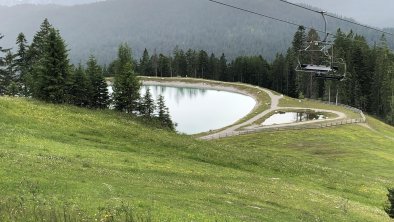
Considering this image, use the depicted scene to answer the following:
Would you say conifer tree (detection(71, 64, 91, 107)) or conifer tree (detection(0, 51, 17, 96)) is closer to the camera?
conifer tree (detection(71, 64, 91, 107))

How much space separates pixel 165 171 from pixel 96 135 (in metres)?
15.4

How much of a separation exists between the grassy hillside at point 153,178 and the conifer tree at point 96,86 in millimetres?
14633

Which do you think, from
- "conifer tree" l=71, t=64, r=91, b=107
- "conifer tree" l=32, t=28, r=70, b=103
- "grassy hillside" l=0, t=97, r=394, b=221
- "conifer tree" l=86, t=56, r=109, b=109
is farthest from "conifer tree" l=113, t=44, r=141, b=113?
"grassy hillside" l=0, t=97, r=394, b=221

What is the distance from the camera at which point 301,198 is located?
1303 inches

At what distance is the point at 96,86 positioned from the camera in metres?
77.3

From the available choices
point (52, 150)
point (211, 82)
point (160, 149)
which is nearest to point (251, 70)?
point (211, 82)

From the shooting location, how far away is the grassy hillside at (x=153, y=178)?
19766 mm

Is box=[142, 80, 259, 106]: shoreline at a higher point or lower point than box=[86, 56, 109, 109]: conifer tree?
lower

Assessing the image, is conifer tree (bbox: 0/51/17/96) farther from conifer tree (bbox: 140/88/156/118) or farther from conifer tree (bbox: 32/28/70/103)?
conifer tree (bbox: 32/28/70/103)

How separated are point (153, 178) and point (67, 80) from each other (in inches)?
1714

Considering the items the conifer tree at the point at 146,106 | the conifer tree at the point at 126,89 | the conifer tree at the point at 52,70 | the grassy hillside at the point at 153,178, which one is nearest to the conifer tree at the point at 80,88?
the conifer tree at the point at 126,89

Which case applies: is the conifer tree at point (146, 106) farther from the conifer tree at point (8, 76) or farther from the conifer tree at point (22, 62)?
the conifer tree at point (8, 76)

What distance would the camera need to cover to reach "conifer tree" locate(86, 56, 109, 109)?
77062 mm

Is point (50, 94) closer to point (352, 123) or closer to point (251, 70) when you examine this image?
point (352, 123)
